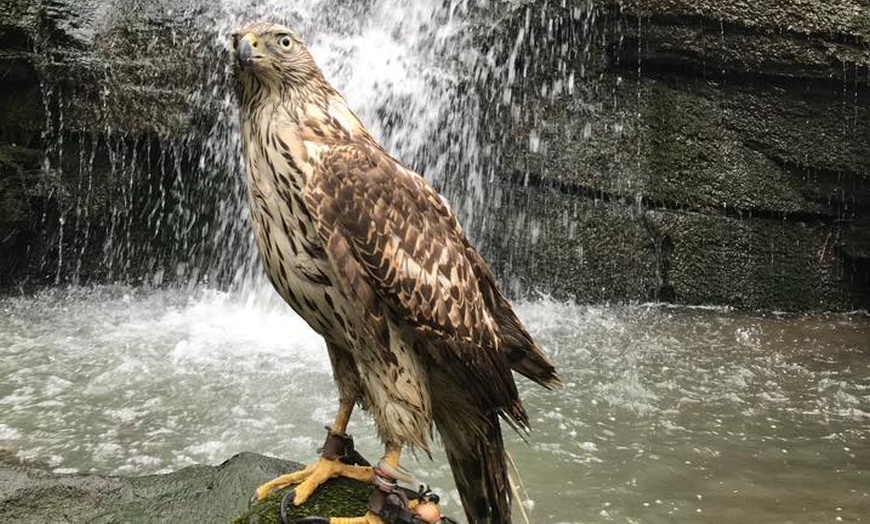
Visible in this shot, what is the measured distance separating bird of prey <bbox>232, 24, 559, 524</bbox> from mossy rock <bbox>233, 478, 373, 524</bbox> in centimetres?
3

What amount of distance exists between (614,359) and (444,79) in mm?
3192

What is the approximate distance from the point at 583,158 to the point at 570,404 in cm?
311

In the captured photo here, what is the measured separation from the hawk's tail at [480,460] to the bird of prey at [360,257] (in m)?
0.03

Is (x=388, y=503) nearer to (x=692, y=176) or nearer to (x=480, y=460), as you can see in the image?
(x=480, y=460)

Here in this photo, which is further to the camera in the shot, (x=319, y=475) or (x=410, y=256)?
(x=319, y=475)

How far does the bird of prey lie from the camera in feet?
6.22

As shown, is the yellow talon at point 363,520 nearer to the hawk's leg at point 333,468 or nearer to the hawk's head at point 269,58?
the hawk's leg at point 333,468

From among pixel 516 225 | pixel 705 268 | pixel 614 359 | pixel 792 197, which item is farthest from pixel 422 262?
pixel 792 197

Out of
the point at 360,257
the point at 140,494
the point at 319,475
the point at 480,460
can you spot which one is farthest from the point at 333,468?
the point at 140,494

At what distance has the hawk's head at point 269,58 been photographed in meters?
1.92

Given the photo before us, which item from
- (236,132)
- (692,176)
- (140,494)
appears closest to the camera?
(140,494)

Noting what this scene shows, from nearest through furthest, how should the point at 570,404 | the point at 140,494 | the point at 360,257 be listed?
the point at 360,257 < the point at 140,494 < the point at 570,404

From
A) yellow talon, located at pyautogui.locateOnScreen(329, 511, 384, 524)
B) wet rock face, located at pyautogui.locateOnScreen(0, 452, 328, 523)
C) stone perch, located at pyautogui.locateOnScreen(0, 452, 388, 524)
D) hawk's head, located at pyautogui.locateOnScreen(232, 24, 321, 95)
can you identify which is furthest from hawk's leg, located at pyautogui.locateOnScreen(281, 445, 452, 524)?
hawk's head, located at pyautogui.locateOnScreen(232, 24, 321, 95)

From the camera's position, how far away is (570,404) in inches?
181
